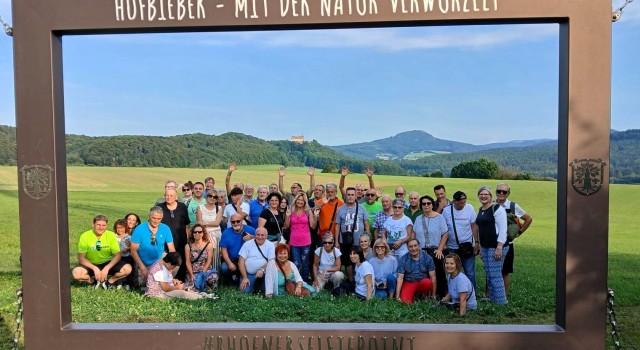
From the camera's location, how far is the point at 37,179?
415cm

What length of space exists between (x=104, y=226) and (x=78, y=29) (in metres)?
4.92

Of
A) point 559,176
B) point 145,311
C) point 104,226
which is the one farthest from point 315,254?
point 559,176

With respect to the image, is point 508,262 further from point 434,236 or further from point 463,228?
point 434,236

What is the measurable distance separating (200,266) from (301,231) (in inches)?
64.6

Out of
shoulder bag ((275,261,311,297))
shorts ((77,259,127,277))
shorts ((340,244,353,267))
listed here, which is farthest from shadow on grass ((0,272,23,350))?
shorts ((340,244,353,267))

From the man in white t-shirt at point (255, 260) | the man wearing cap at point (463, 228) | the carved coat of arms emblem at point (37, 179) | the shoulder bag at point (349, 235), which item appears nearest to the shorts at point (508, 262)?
the man wearing cap at point (463, 228)

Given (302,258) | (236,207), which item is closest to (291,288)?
(302,258)

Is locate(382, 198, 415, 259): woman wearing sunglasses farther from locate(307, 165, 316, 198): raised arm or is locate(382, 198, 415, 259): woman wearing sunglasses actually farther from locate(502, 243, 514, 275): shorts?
locate(307, 165, 316, 198): raised arm

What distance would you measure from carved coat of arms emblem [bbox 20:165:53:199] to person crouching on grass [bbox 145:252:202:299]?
381 centimetres

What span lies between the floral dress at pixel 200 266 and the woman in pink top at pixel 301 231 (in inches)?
49.7

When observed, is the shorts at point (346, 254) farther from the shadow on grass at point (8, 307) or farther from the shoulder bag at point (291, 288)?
the shadow on grass at point (8, 307)

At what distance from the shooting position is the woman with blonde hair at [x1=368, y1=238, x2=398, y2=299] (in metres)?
7.55

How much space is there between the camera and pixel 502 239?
7.20 metres

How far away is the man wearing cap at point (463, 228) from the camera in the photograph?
759cm
